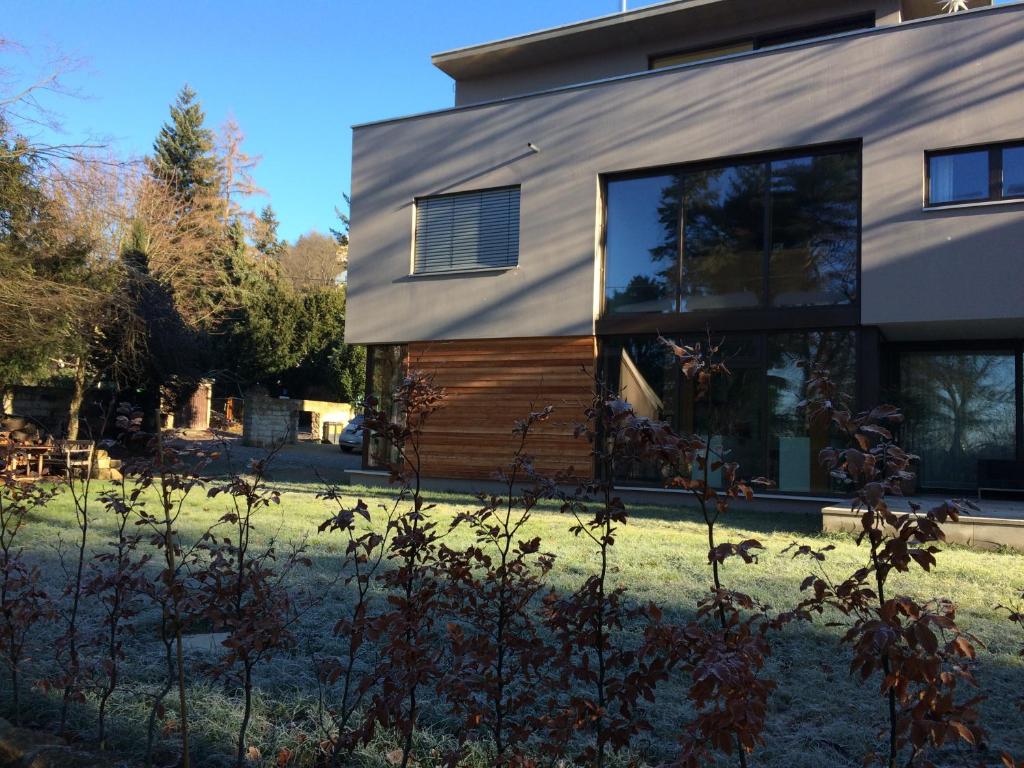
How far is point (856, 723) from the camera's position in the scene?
3.22 meters

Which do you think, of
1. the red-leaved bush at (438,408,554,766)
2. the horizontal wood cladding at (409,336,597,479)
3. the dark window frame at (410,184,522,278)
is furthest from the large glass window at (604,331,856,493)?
the red-leaved bush at (438,408,554,766)

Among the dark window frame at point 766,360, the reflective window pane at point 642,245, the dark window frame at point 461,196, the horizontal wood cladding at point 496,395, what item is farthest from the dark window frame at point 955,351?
the dark window frame at point 461,196

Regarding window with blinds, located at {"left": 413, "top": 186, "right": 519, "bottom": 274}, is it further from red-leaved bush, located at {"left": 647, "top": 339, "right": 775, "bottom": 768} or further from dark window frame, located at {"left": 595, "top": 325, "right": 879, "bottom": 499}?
red-leaved bush, located at {"left": 647, "top": 339, "right": 775, "bottom": 768}

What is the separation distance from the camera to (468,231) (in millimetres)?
13234

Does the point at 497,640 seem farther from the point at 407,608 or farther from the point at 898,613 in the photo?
the point at 898,613

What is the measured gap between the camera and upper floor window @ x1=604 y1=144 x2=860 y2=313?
10617 mm

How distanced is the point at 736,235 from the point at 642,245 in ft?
4.69

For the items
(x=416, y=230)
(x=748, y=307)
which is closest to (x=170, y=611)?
(x=748, y=307)

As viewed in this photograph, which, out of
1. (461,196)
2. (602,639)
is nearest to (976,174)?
(461,196)

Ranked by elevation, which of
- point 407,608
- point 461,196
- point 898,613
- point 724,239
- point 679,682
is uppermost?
point 461,196

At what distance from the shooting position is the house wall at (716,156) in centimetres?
971

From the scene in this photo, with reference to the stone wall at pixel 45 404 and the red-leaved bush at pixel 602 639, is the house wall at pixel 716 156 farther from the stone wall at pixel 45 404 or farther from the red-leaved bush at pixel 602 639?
the red-leaved bush at pixel 602 639

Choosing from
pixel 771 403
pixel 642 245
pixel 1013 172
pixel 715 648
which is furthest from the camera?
pixel 642 245

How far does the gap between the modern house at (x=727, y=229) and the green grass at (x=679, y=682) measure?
2867 millimetres
